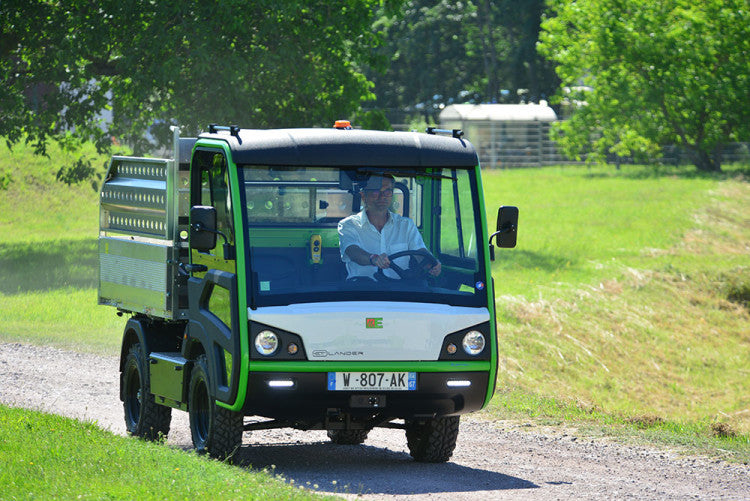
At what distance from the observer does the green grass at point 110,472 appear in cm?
805

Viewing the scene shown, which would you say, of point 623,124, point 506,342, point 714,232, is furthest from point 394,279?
point 623,124

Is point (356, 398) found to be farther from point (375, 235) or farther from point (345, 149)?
point (345, 149)

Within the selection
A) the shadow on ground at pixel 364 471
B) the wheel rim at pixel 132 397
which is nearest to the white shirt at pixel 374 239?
the shadow on ground at pixel 364 471

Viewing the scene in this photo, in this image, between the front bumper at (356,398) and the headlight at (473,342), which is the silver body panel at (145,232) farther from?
the headlight at (473,342)

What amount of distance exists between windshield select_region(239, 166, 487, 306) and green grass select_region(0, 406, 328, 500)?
126 centimetres

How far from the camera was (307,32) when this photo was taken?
1119 inches

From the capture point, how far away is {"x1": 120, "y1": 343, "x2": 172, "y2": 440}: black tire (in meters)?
11.2

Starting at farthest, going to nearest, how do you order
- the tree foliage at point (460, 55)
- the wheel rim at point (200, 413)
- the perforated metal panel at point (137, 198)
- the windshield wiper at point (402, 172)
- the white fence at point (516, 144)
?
the tree foliage at point (460, 55), the white fence at point (516, 144), the perforated metal panel at point (137, 198), the wheel rim at point (200, 413), the windshield wiper at point (402, 172)

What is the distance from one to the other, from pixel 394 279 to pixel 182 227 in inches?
86.3

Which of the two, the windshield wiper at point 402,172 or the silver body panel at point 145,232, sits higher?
the windshield wiper at point 402,172

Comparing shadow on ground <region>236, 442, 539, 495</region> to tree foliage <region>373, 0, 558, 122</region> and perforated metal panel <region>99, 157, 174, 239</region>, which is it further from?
tree foliage <region>373, 0, 558, 122</region>

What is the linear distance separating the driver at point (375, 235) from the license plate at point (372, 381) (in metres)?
0.71

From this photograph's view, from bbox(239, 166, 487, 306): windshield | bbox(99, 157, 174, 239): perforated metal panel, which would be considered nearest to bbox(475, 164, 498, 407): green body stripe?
bbox(239, 166, 487, 306): windshield

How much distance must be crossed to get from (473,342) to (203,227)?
2.06m
